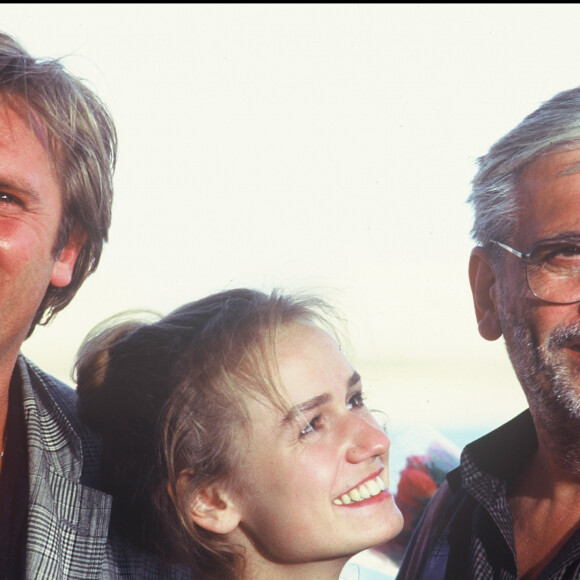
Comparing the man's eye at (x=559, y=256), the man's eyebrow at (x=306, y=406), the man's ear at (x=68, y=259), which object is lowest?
the man's eyebrow at (x=306, y=406)

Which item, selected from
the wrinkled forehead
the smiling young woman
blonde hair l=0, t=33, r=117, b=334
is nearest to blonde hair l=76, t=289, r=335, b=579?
the smiling young woman

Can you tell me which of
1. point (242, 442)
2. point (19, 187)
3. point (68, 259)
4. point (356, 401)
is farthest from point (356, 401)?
point (19, 187)

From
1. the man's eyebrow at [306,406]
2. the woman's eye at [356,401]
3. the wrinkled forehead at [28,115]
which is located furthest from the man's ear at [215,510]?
the wrinkled forehead at [28,115]

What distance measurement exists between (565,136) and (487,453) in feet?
2.46

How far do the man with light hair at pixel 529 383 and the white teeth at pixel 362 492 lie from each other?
0.20 metres

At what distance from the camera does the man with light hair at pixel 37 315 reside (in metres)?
1.79

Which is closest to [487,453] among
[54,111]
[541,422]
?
[541,422]

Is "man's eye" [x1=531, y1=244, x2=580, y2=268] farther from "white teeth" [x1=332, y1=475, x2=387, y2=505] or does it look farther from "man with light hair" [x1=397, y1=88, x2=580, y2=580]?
"white teeth" [x1=332, y1=475, x2=387, y2=505]

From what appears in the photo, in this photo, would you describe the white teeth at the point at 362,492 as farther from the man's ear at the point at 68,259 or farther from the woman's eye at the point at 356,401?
the man's ear at the point at 68,259

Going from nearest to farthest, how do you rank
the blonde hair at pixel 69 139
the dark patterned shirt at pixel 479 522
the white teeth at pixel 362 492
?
the dark patterned shirt at pixel 479 522 → the white teeth at pixel 362 492 → the blonde hair at pixel 69 139

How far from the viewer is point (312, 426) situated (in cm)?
187

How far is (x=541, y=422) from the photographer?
1891mm

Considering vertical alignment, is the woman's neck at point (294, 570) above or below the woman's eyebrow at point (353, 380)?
below

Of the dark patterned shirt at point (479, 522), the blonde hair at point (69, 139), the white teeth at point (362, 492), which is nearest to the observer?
the dark patterned shirt at point (479, 522)
